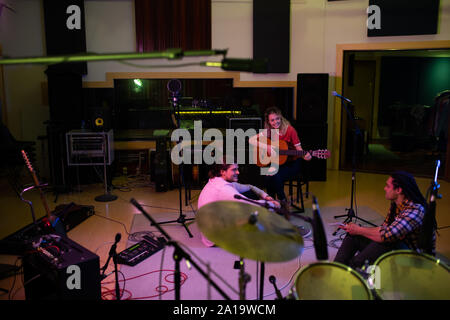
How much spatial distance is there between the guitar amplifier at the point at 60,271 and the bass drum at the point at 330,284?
4.66 feet

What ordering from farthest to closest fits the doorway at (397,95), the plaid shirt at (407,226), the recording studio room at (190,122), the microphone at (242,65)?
the doorway at (397,95)
the recording studio room at (190,122)
the plaid shirt at (407,226)
the microphone at (242,65)

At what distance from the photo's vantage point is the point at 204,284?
342cm

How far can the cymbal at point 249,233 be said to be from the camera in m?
2.13

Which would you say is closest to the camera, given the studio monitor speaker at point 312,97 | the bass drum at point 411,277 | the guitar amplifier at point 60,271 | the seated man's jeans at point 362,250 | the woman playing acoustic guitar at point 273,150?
the bass drum at point 411,277

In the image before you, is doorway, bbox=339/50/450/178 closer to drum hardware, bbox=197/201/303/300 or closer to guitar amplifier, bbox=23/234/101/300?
drum hardware, bbox=197/201/303/300

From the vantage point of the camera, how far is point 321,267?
87.4 inches

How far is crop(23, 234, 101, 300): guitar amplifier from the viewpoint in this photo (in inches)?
105

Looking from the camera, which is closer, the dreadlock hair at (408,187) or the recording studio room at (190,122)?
the dreadlock hair at (408,187)

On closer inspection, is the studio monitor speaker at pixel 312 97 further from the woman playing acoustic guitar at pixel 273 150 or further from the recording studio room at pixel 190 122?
the woman playing acoustic guitar at pixel 273 150

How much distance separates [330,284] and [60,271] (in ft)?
5.39

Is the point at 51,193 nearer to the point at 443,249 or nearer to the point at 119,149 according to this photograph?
the point at 119,149

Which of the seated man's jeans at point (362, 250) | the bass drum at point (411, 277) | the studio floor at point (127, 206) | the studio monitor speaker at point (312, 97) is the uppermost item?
the studio monitor speaker at point (312, 97)

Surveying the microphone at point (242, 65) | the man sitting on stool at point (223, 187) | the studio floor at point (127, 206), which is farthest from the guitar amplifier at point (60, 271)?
the microphone at point (242, 65)

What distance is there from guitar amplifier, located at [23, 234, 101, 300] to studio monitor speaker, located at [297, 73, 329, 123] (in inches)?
170
